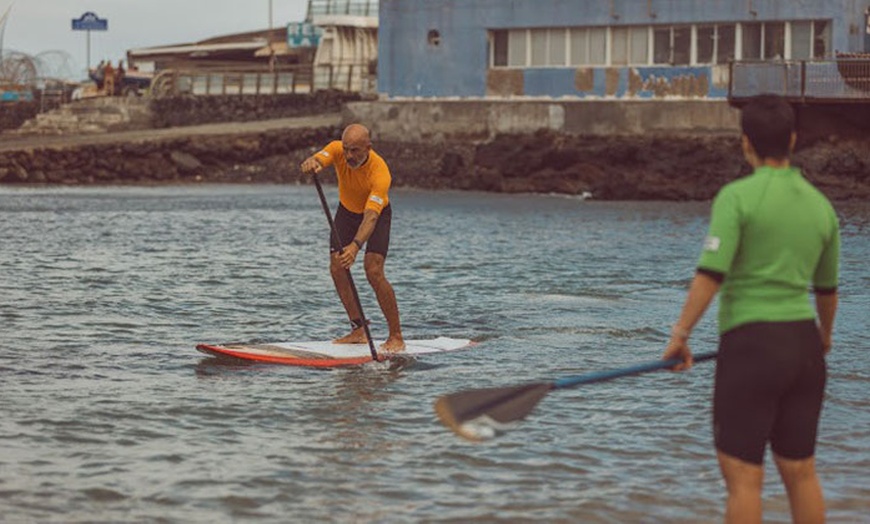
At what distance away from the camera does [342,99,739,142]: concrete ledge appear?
4878 cm

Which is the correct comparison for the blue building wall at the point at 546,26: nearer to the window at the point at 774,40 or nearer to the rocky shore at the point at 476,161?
the window at the point at 774,40

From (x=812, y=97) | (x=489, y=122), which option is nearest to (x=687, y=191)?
(x=812, y=97)

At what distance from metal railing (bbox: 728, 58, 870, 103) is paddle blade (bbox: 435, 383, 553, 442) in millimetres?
35305

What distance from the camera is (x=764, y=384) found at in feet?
20.5

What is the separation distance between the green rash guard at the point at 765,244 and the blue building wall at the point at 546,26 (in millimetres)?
42903

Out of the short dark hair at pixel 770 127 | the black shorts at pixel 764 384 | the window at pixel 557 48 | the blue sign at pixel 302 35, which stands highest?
the blue sign at pixel 302 35

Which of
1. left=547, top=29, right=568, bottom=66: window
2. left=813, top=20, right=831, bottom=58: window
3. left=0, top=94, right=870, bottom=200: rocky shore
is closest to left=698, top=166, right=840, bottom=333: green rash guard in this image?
left=0, top=94, right=870, bottom=200: rocky shore

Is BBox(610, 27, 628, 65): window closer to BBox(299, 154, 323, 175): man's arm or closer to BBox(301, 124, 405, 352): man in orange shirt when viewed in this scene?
BBox(301, 124, 405, 352): man in orange shirt

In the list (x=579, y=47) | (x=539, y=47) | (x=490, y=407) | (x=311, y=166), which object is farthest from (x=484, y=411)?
(x=539, y=47)

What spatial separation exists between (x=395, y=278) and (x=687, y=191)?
24403mm

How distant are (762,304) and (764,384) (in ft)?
1.01

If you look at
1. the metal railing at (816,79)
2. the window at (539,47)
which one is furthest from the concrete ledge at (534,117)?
the metal railing at (816,79)

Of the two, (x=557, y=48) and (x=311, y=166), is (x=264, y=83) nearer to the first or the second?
(x=557, y=48)

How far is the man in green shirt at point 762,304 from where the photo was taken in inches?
246
